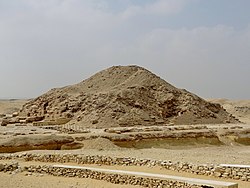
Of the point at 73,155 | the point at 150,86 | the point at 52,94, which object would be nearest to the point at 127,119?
the point at 150,86

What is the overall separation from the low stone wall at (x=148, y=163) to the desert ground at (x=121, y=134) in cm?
4

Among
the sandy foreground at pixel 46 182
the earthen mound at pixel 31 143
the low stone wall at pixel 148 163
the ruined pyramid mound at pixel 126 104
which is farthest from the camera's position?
the ruined pyramid mound at pixel 126 104

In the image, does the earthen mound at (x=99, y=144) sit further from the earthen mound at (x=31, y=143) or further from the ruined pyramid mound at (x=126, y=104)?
the ruined pyramid mound at (x=126, y=104)

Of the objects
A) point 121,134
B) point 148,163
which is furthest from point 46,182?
point 121,134

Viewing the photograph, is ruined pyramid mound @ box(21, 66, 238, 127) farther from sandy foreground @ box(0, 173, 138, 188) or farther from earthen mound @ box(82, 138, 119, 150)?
sandy foreground @ box(0, 173, 138, 188)

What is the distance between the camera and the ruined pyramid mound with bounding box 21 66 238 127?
4675 centimetres

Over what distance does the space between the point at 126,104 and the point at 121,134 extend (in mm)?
14739

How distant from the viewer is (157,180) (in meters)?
14.8

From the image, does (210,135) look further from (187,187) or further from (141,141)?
(187,187)

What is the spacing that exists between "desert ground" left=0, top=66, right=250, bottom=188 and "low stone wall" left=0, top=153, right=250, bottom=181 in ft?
0.12

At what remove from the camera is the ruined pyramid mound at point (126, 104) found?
4675cm

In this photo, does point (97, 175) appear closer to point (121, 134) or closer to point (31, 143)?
point (31, 143)

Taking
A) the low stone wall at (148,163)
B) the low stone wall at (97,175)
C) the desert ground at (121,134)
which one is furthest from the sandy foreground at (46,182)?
the low stone wall at (148,163)

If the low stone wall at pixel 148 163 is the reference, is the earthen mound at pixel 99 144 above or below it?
above
